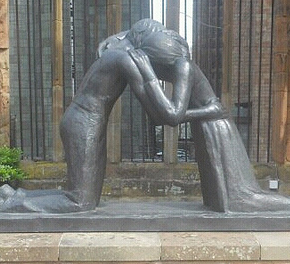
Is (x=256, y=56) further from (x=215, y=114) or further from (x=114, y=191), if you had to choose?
(x=215, y=114)

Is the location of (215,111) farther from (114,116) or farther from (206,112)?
(114,116)

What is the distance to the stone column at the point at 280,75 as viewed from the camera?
5.91m

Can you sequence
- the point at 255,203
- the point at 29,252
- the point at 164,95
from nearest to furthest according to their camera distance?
the point at 29,252
the point at 164,95
the point at 255,203

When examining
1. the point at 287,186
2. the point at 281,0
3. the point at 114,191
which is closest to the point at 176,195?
the point at 114,191

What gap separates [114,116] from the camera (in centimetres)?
612

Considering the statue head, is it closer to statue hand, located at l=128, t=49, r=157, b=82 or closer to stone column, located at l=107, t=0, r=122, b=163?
statue hand, located at l=128, t=49, r=157, b=82

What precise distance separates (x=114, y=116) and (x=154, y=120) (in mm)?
3131

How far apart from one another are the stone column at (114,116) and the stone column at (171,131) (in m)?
0.66

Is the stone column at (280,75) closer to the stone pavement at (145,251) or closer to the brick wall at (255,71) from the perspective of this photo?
the brick wall at (255,71)

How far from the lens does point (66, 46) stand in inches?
306

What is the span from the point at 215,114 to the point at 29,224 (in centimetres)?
146

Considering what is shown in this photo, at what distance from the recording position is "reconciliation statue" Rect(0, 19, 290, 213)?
296 centimetres

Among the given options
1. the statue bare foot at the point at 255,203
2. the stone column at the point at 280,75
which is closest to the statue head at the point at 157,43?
the statue bare foot at the point at 255,203

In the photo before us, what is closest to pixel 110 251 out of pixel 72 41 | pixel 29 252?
pixel 29 252
